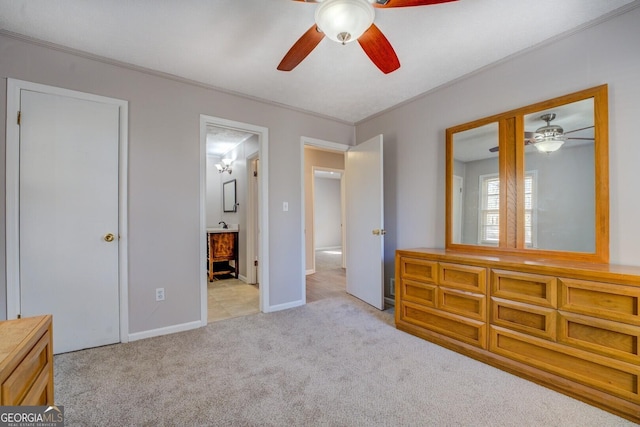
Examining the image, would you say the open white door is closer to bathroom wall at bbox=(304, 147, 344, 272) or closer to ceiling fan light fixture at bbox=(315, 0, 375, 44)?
bathroom wall at bbox=(304, 147, 344, 272)

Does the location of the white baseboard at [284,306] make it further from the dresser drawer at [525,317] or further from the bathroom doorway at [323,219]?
the dresser drawer at [525,317]

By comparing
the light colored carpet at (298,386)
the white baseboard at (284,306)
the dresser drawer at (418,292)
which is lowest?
the light colored carpet at (298,386)

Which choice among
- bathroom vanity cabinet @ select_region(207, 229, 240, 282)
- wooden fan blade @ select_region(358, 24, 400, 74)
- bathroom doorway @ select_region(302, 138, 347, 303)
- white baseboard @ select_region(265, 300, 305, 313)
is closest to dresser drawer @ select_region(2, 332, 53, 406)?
wooden fan blade @ select_region(358, 24, 400, 74)

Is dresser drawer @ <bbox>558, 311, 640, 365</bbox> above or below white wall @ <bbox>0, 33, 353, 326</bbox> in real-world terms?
below

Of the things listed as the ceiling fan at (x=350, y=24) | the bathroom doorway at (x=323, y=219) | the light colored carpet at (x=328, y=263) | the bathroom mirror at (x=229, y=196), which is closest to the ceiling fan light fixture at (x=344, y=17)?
the ceiling fan at (x=350, y=24)

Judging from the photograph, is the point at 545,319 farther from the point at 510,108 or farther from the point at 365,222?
the point at 365,222

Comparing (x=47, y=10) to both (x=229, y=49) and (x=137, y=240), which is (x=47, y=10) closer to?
(x=229, y=49)

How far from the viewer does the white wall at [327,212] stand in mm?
9320

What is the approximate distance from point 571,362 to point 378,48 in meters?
2.21

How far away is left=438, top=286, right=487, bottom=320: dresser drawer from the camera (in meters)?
2.07

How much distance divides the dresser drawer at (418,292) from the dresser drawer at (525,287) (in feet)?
1.61

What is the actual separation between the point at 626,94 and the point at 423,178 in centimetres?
154

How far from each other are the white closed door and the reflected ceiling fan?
342 cm

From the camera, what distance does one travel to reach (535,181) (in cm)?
218
